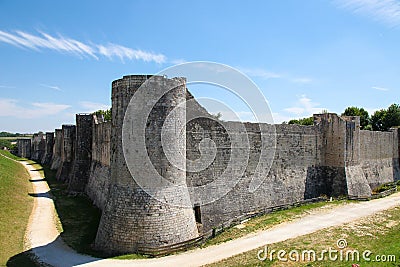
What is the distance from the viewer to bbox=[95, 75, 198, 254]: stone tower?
12.4 metres

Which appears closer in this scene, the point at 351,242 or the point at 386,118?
the point at 351,242

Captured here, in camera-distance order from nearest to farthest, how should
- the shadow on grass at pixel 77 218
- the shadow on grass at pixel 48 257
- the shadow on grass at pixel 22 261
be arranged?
the shadow on grass at pixel 22 261 < the shadow on grass at pixel 48 257 < the shadow on grass at pixel 77 218

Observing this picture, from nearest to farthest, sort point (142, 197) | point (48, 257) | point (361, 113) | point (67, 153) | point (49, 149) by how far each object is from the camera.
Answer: point (48, 257), point (142, 197), point (67, 153), point (49, 149), point (361, 113)

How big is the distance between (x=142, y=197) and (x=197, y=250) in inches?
113

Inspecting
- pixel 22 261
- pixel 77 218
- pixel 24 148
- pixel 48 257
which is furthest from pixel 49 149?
pixel 22 261

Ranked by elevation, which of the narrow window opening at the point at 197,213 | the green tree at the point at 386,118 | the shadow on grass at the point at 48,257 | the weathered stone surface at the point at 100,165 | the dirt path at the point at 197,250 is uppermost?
the green tree at the point at 386,118

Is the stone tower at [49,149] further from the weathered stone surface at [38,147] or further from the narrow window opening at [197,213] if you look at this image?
the narrow window opening at [197,213]

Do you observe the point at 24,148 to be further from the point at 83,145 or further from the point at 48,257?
the point at 48,257

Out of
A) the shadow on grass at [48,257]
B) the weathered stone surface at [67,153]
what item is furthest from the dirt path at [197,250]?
the weathered stone surface at [67,153]

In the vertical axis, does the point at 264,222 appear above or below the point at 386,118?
below

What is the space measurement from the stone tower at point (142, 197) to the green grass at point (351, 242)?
260cm

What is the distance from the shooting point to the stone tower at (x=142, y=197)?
12.4 m

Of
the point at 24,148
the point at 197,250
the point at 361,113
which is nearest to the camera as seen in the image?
the point at 197,250

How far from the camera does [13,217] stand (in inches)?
667
